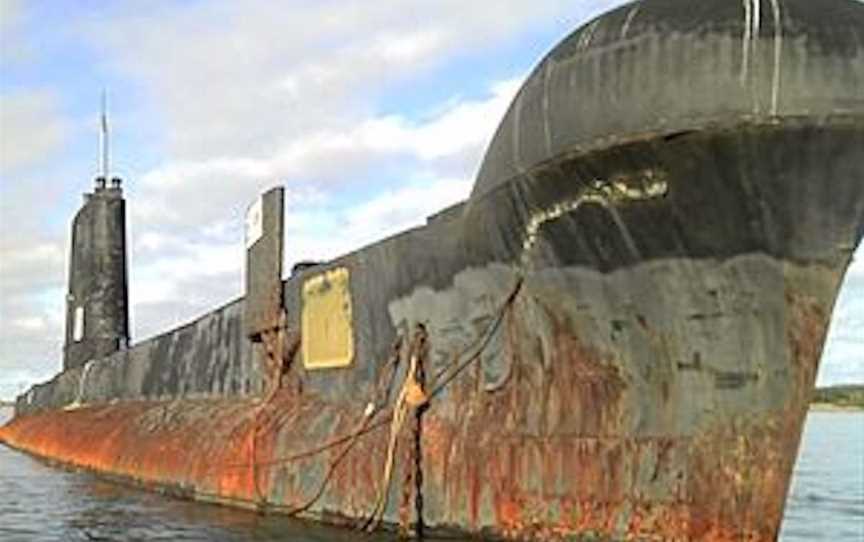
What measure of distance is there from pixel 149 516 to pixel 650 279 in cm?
793

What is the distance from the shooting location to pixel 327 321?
14438mm

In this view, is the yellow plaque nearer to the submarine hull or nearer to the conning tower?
the submarine hull

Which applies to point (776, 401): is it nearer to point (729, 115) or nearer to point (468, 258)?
point (729, 115)

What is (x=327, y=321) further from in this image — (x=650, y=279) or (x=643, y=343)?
(x=650, y=279)

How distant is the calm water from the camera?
492 inches

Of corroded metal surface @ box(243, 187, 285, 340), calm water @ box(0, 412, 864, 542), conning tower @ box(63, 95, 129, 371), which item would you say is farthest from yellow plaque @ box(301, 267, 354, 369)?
conning tower @ box(63, 95, 129, 371)

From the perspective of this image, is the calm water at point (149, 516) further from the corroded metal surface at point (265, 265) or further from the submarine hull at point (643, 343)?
the corroded metal surface at point (265, 265)

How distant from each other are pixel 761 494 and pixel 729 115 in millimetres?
2519

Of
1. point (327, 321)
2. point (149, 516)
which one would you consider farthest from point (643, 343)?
point (149, 516)


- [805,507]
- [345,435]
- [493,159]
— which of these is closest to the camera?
[493,159]

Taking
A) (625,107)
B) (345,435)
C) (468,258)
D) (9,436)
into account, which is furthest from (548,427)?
(9,436)

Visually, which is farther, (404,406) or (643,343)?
(404,406)

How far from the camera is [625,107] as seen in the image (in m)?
8.55

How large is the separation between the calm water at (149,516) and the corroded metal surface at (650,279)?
1794mm
